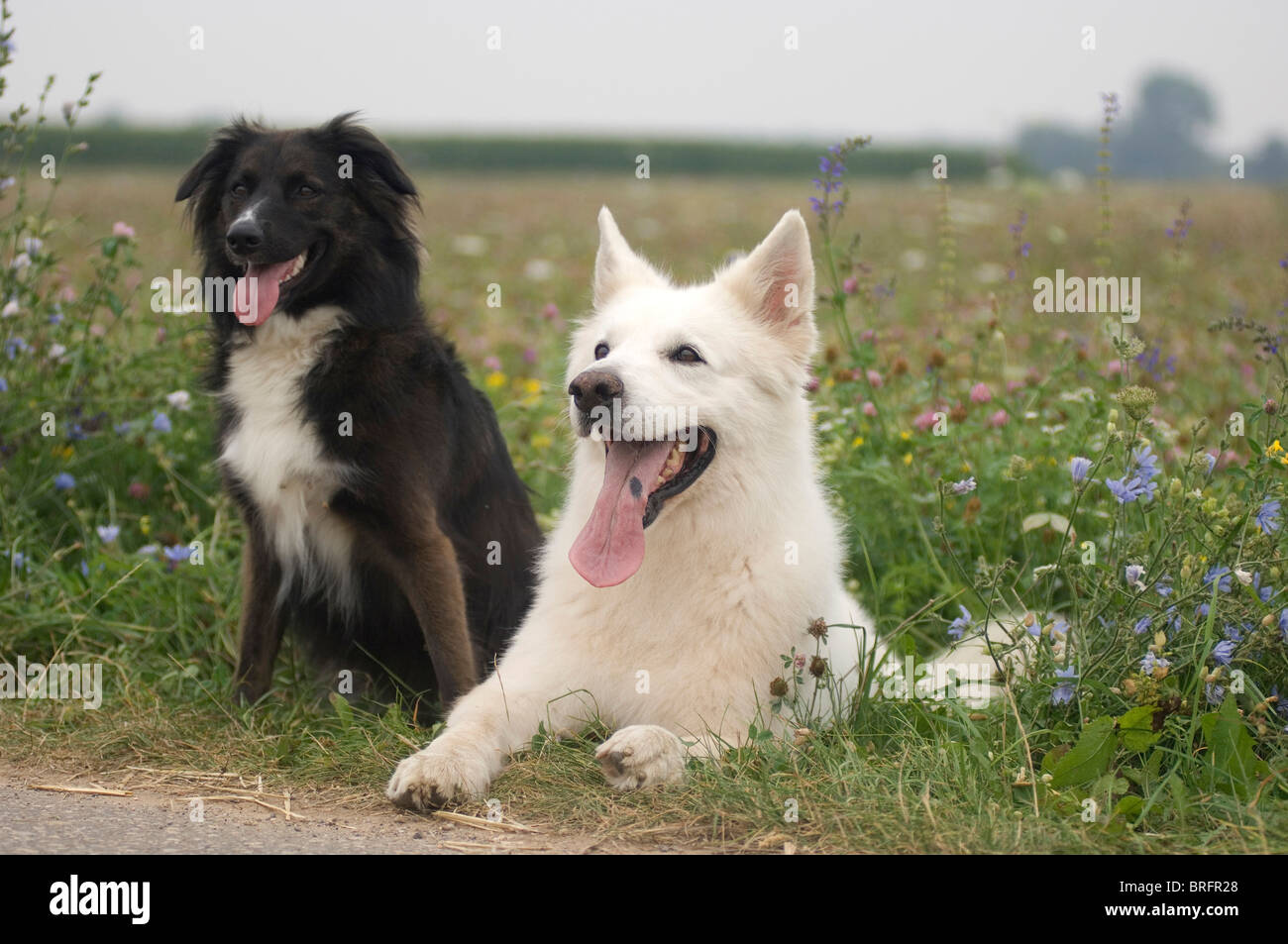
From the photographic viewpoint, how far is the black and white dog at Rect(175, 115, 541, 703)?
387 cm

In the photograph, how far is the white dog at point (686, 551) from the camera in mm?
3463

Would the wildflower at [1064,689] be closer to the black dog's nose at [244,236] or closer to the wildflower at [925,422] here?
the wildflower at [925,422]

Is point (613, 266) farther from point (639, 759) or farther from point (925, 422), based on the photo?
point (925, 422)

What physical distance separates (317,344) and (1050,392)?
3129 mm

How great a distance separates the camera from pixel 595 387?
10.7ft

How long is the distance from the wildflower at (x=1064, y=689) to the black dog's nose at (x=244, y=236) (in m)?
2.75

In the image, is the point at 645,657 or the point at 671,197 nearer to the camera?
the point at 645,657

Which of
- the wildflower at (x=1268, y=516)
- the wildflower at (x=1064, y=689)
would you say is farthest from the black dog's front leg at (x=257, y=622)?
the wildflower at (x=1268, y=516)

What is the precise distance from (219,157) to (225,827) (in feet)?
7.35

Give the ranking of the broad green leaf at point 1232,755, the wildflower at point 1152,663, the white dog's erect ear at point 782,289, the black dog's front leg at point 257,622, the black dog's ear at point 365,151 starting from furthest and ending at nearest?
the black dog's front leg at point 257,622 < the black dog's ear at point 365,151 < the white dog's erect ear at point 782,289 < the wildflower at point 1152,663 < the broad green leaf at point 1232,755

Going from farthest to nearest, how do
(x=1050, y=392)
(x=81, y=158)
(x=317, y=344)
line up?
(x=81, y=158)
(x=1050, y=392)
(x=317, y=344)

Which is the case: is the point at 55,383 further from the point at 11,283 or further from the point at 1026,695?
the point at 1026,695

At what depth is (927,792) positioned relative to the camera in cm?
315

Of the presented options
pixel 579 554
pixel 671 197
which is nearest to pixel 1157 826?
pixel 579 554
